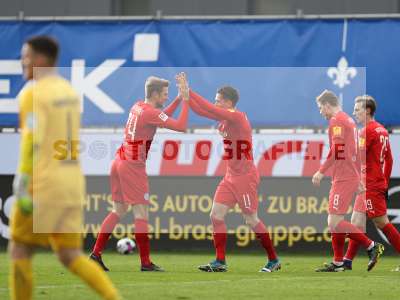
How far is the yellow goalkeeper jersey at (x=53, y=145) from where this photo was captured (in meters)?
7.42

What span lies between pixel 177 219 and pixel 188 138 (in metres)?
1.39

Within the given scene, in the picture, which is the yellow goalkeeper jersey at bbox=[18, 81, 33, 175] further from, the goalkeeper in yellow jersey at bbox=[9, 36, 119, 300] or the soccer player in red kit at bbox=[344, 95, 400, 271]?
the soccer player in red kit at bbox=[344, 95, 400, 271]

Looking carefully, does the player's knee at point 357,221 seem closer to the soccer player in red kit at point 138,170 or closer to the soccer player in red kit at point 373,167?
the soccer player in red kit at point 373,167

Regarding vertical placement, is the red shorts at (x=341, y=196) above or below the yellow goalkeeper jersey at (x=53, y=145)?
below

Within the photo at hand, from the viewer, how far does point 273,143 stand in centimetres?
1778

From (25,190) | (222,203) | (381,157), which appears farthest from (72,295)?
(381,157)

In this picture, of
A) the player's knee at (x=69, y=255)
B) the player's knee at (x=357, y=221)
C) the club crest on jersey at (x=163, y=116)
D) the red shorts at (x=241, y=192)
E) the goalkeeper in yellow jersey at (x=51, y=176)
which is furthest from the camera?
the player's knee at (x=357, y=221)

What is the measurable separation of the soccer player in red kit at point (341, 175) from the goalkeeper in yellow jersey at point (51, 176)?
255 inches

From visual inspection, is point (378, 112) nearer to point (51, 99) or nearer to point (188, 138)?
point (188, 138)

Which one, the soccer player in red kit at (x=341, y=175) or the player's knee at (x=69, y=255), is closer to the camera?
the player's knee at (x=69, y=255)

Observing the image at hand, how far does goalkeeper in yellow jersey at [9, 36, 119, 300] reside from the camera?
7406mm

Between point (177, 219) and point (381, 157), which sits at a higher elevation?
point (381, 157)

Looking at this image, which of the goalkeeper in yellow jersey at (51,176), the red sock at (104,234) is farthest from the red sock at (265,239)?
the goalkeeper in yellow jersey at (51,176)

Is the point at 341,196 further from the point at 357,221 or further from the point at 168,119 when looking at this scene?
the point at 168,119
